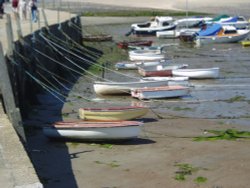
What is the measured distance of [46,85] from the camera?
22.2 m

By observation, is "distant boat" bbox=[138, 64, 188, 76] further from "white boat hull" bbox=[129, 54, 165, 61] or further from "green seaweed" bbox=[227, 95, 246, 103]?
"green seaweed" bbox=[227, 95, 246, 103]

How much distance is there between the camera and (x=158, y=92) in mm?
20812

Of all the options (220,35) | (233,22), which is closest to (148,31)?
(233,22)

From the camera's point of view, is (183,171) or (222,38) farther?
(222,38)

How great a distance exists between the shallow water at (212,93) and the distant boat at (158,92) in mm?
187

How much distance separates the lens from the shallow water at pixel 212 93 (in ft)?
61.9

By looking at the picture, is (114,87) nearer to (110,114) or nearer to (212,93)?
(212,93)

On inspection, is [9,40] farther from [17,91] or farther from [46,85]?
[46,85]

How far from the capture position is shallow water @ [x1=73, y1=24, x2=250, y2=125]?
18875 mm

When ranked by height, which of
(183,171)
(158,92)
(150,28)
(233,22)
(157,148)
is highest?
(183,171)

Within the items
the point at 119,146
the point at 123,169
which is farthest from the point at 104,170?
the point at 119,146

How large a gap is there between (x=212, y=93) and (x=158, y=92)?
2453mm

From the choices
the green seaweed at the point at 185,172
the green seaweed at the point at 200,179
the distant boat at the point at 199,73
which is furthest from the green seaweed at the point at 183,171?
the distant boat at the point at 199,73

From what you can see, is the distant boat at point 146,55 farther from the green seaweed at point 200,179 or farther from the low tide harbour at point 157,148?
the green seaweed at point 200,179
